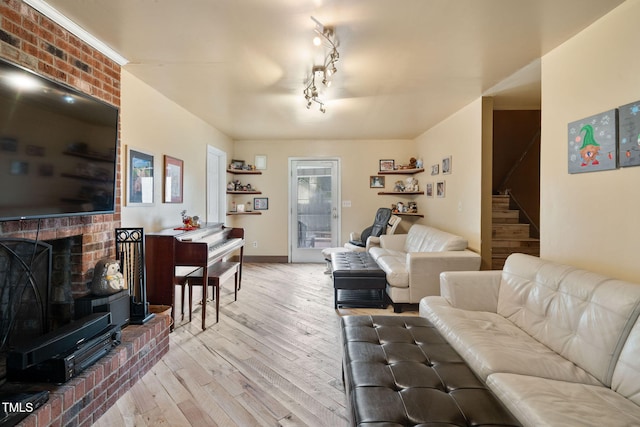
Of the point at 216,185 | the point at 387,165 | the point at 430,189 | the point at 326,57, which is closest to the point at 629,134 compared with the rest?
the point at 326,57

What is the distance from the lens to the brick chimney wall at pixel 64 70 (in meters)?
1.55

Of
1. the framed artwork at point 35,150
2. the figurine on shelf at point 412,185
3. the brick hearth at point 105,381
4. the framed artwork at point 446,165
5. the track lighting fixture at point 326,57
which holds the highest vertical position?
the track lighting fixture at point 326,57

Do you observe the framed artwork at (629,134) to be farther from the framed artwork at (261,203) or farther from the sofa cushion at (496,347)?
the framed artwork at (261,203)

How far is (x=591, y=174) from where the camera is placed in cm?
193

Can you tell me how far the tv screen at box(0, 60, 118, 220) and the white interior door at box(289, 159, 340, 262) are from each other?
3.71m

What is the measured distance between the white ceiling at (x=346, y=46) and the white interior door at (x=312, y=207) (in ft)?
6.82

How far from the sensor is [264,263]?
5621 millimetres

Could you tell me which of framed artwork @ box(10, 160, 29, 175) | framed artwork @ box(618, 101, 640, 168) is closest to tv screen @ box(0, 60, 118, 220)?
framed artwork @ box(10, 160, 29, 175)

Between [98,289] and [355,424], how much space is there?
6.17 feet

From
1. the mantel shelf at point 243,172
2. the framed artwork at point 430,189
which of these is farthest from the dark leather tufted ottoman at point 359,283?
the mantel shelf at point 243,172

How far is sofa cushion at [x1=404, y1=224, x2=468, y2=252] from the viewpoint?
3289mm

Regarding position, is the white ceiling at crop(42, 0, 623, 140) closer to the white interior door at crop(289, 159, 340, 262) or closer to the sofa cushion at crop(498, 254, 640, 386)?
the sofa cushion at crop(498, 254, 640, 386)

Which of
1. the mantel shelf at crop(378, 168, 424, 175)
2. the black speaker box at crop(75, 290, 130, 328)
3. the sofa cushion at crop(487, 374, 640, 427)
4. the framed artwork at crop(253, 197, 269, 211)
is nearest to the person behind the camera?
the sofa cushion at crop(487, 374, 640, 427)

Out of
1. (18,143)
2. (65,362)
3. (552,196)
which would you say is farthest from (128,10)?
(552,196)
